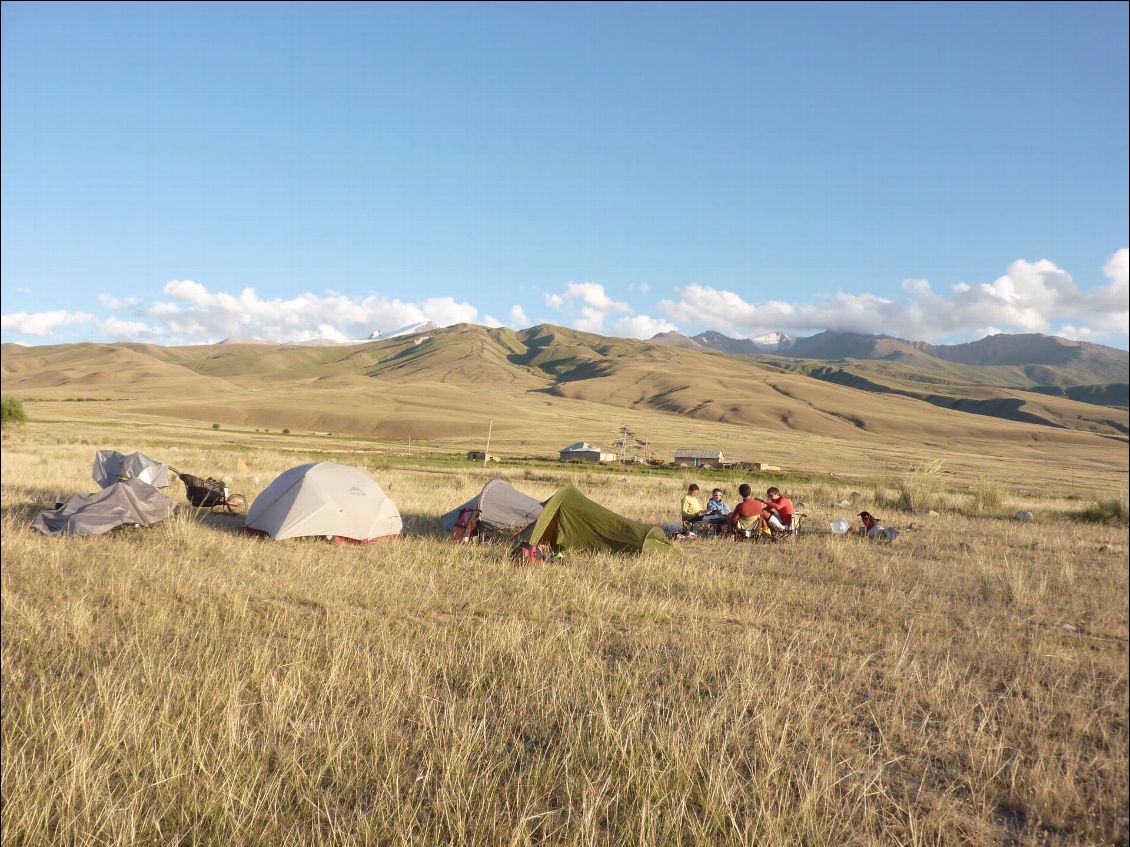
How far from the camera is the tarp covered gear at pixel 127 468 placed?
15.8 metres

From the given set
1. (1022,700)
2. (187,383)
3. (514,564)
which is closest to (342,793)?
(1022,700)

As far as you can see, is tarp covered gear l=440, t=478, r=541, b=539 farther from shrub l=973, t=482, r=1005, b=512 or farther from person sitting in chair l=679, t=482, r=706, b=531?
shrub l=973, t=482, r=1005, b=512

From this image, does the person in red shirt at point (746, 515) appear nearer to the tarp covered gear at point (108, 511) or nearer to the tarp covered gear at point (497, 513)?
the tarp covered gear at point (497, 513)

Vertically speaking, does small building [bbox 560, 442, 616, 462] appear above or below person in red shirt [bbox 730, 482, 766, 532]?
above

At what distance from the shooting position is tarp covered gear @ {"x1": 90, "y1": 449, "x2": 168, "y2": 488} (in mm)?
15764

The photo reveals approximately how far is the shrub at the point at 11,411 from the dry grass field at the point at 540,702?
1692 inches

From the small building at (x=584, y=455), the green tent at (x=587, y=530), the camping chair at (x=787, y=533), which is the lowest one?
the camping chair at (x=787, y=533)

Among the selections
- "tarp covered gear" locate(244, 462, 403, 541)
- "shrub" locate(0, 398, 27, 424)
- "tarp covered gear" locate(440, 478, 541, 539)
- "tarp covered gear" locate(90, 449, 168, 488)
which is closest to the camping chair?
"tarp covered gear" locate(440, 478, 541, 539)

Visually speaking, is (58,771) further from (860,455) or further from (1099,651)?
(860,455)

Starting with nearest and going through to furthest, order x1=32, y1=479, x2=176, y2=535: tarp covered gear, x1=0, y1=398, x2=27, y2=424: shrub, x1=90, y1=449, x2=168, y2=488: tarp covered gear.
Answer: x1=32, y1=479, x2=176, y2=535: tarp covered gear
x1=90, y1=449, x2=168, y2=488: tarp covered gear
x1=0, y1=398, x2=27, y2=424: shrub

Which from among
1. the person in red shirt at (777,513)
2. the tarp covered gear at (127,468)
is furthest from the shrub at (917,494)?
the tarp covered gear at (127,468)

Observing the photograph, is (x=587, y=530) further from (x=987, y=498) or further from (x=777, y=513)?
(x=987, y=498)

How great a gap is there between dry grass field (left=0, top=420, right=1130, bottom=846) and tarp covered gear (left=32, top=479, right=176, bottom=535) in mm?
356

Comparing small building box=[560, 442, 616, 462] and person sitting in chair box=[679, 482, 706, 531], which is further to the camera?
small building box=[560, 442, 616, 462]
